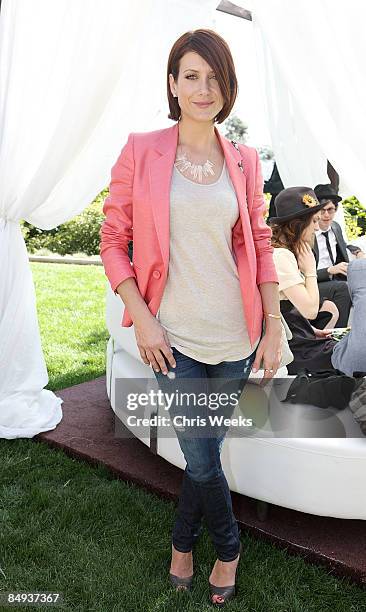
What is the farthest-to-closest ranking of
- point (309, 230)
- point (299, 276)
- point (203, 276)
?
point (309, 230), point (299, 276), point (203, 276)

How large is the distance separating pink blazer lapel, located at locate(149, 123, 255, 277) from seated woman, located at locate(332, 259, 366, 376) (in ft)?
2.18

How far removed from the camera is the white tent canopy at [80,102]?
240cm

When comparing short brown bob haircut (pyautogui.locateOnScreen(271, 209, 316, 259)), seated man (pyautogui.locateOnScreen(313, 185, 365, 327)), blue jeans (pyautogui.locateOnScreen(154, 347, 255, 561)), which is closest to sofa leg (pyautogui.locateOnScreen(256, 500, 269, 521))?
blue jeans (pyautogui.locateOnScreen(154, 347, 255, 561))

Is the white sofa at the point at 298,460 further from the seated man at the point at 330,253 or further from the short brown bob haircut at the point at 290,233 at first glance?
the seated man at the point at 330,253

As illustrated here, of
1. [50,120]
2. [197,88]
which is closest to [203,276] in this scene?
[197,88]

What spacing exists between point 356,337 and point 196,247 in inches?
33.5

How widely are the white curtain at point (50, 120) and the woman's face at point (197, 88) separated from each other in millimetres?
1236

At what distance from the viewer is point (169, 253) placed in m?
1.87

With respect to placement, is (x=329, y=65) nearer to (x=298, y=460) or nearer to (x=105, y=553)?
(x=298, y=460)

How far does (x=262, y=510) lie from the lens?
2.60m

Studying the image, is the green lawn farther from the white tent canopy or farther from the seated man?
the seated man

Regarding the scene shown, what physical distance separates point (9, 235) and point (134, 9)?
4.00 feet

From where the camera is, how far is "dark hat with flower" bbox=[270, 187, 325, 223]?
3.20 metres

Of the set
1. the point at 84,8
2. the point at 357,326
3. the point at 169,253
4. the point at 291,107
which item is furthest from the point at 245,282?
the point at 291,107
